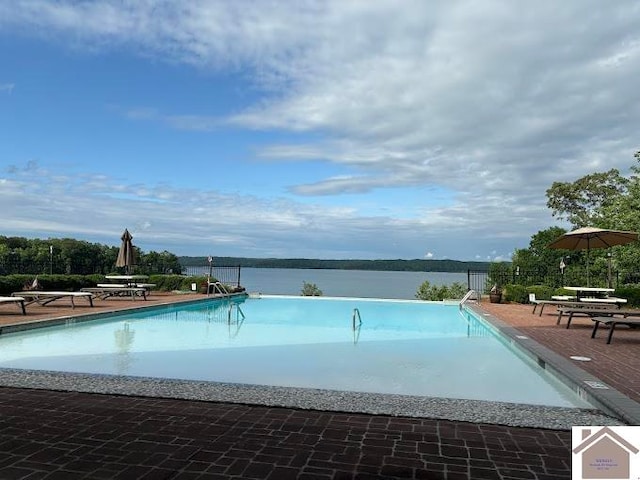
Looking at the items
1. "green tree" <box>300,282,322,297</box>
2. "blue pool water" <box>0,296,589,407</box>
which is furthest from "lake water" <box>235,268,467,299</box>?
"blue pool water" <box>0,296,589,407</box>

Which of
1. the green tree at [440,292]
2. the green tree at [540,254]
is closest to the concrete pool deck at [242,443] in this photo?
the green tree at [440,292]

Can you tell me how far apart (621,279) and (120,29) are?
62.2ft

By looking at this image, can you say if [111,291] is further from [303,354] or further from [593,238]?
[593,238]

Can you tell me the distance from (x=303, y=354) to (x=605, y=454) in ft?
17.3

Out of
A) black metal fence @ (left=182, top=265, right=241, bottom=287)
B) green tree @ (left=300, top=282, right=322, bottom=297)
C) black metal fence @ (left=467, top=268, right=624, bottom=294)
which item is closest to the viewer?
black metal fence @ (left=467, top=268, right=624, bottom=294)

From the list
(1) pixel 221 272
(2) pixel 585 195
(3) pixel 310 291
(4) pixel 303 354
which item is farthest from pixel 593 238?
(1) pixel 221 272

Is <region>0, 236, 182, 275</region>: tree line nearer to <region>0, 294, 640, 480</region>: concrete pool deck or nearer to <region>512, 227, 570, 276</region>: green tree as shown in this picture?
<region>0, 294, 640, 480</region>: concrete pool deck

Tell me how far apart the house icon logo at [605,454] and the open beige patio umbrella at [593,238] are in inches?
379

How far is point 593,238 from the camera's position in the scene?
1217cm

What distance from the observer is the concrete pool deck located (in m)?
2.60

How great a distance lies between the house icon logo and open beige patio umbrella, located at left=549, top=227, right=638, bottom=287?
31.6 ft

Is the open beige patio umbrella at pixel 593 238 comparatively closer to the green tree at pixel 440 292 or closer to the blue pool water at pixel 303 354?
the blue pool water at pixel 303 354

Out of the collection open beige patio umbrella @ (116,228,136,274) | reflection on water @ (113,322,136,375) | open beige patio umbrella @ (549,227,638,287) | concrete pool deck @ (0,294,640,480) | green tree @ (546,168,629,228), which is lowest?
reflection on water @ (113,322,136,375)

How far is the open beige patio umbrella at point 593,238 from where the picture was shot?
446 inches
